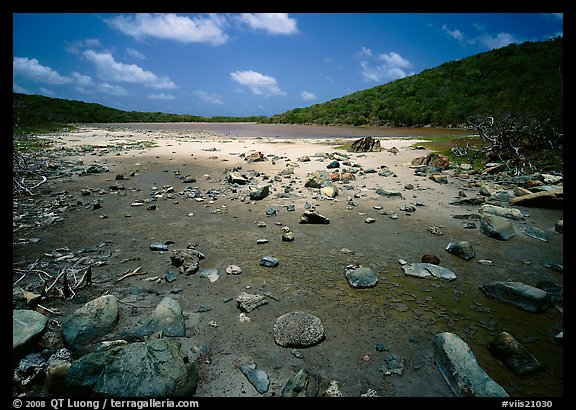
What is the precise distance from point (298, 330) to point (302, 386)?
0.59m

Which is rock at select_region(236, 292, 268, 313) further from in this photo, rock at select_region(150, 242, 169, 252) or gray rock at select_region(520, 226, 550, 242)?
gray rock at select_region(520, 226, 550, 242)

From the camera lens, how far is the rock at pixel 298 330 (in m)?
2.43

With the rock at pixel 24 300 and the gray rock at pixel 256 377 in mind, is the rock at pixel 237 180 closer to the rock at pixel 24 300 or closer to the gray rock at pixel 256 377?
the rock at pixel 24 300

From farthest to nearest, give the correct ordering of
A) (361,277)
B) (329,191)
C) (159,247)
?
(329,191) → (159,247) → (361,277)

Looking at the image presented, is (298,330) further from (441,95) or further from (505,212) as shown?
(441,95)

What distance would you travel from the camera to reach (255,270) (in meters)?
3.72

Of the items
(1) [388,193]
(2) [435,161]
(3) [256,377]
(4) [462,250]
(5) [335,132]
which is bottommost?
(3) [256,377]

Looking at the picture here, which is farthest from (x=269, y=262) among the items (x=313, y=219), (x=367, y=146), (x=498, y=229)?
(x=367, y=146)

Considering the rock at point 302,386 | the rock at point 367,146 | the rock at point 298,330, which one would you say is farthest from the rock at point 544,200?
the rock at point 367,146

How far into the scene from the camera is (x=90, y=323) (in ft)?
8.07

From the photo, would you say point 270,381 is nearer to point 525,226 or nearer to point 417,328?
point 417,328

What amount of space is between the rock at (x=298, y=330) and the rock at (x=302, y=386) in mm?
376
